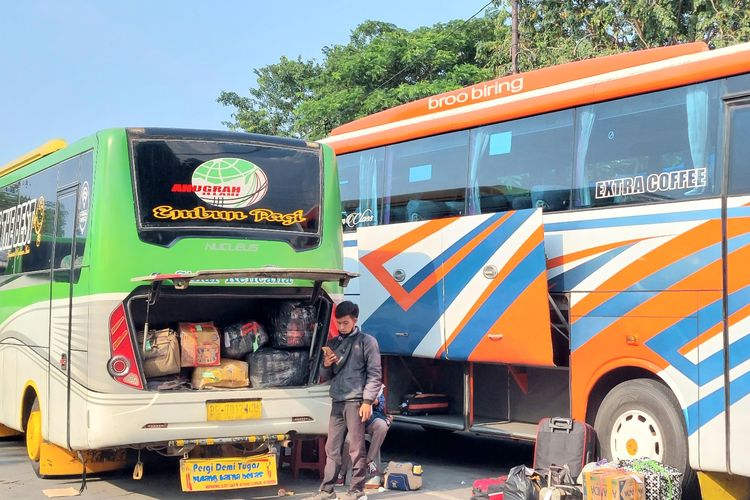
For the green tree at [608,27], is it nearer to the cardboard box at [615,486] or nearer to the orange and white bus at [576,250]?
the orange and white bus at [576,250]

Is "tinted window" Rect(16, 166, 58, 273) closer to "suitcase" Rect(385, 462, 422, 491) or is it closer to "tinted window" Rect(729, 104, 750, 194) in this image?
"suitcase" Rect(385, 462, 422, 491)

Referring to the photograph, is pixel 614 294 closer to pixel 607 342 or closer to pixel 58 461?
pixel 607 342

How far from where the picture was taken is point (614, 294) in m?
8.85

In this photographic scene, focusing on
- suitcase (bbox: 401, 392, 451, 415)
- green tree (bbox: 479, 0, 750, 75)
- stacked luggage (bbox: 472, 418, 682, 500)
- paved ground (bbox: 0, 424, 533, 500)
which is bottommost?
paved ground (bbox: 0, 424, 533, 500)

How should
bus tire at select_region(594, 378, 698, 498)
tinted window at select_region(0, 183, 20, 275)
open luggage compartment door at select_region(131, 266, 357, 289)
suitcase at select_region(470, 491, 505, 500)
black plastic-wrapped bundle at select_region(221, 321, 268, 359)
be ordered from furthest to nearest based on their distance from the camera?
tinted window at select_region(0, 183, 20, 275)
black plastic-wrapped bundle at select_region(221, 321, 268, 359)
suitcase at select_region(470, 491, 505, 500)
bus tire at select_region(594, 378, 698, 498)
open luggage compartment door at select_region(131, 266, 357, 289)

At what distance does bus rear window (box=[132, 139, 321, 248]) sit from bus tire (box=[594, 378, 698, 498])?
3.23 meters

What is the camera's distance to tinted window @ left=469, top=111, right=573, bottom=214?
9.55 meters

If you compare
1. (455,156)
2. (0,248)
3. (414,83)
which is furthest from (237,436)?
(414,83)

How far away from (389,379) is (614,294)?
378 centimetres

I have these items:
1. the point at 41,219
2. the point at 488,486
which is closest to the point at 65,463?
the point at 41,219

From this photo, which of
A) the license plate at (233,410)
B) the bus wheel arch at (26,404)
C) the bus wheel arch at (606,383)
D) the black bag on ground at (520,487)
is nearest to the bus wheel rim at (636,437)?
the bus wheel arch at (606,383)

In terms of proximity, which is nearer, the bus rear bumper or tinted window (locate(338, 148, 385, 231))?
the bus rear bumper

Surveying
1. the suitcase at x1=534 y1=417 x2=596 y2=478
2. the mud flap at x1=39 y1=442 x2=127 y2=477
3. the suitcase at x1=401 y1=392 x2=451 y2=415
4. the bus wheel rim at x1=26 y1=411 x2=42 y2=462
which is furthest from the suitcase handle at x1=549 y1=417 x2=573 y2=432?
the bus wheel rim at x1=26 y1=411 x2=42 y2=462

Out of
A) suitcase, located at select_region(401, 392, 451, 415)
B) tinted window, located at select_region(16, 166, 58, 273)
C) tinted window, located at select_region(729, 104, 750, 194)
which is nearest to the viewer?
tinted window, located at select_region(729, 104, 750, 194)
